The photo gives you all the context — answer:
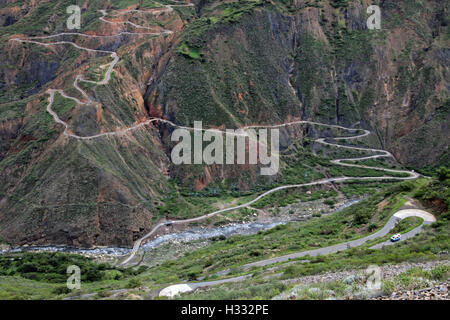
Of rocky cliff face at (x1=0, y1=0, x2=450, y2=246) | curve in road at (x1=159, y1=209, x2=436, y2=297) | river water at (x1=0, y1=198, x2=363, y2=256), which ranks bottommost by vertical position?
river water at (x1=0, y1=198, x2=363, y2=256)

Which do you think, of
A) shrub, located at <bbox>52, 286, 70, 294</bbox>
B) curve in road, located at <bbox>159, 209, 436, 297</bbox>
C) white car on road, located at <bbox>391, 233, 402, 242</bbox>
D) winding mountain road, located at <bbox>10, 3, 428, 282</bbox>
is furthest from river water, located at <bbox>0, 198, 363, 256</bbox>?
white car on road, located at <bbox>391, 233, 402, 242</bbox>

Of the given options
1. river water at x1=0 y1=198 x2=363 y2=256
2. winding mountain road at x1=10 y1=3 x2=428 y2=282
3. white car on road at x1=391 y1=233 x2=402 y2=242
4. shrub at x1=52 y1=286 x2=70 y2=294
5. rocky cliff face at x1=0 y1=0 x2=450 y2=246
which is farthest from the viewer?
rocky cliff face at x1=0 y1=0 x2=450 y2=246

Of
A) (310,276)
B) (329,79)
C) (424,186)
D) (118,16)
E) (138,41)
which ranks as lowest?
(310,276)

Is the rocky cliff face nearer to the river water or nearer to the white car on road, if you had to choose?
the river water

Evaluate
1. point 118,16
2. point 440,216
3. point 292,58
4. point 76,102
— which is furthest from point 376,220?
point 118,16

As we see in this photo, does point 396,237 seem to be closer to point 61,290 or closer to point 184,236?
point 61,290

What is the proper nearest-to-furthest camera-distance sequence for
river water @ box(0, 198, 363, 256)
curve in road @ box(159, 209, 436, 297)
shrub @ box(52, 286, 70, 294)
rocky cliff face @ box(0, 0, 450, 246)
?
curve in road @ box(159, 209, 436, 297) → shrub @ box(52, 286, 70, 294) → river water @ box(0, 198, 363, 256) → rocky cliff face @ box(0, 0, 450, 246)

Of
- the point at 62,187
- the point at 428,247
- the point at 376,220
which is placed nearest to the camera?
the point at 428,247

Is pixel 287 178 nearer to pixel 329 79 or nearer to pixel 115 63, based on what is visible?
pixel 329 79

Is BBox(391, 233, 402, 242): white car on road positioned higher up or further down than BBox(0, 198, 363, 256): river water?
higher up

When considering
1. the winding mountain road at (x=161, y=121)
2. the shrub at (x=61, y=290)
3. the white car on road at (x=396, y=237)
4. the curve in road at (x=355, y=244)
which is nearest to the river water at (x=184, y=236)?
the winding mountain road at (x=161, y=121)
